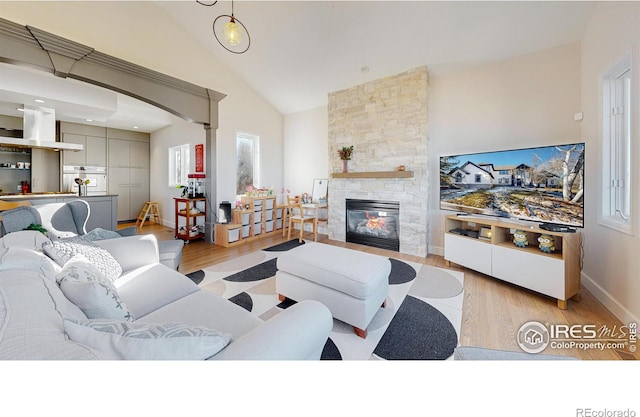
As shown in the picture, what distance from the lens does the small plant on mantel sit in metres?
3.90

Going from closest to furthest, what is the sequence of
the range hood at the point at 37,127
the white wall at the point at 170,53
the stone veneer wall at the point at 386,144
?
the white wall at the point at 170,53, the stone veneer wall at the point at 386,144, the range hood at the point at 37,127

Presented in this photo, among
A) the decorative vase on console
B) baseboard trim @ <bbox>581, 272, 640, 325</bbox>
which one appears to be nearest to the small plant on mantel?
the decorative vase on console

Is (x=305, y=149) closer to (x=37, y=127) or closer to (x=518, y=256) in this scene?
(x=518, y=256)

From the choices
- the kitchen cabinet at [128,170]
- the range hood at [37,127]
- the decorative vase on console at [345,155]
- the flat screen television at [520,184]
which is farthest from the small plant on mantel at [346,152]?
the kitchen cabinet at [128,170]

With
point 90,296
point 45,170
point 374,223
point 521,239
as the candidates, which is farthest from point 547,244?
point 45,170

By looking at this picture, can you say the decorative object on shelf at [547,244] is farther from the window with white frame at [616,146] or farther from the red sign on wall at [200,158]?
the red sign on wall at [200,158]

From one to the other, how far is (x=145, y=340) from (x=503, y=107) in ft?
12.7

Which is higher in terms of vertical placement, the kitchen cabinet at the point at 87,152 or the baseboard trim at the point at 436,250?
the kitchen cabinet at the point at 87,152

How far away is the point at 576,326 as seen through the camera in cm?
173

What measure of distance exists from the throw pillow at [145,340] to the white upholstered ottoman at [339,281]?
103 cm

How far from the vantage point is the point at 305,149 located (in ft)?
16.3

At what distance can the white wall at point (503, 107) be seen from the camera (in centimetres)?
251

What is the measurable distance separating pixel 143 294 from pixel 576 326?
302cm

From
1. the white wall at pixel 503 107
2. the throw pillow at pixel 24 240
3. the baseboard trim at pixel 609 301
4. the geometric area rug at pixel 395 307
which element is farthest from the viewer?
the white wall at pixel 503 107
